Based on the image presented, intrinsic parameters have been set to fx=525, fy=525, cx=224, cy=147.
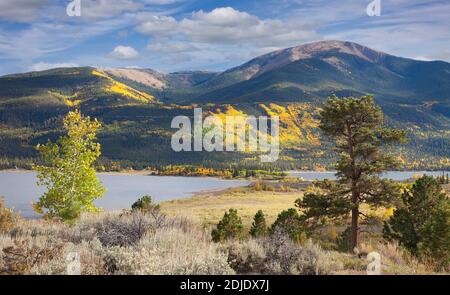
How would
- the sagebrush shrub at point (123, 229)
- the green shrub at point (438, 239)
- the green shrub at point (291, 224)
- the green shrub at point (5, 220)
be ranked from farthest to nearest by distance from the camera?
the green shrub at point (291, 224), the green shrub at point (438, 239), the green shrub at point (5, 220), the sagebrush shrub at point (123, 229)

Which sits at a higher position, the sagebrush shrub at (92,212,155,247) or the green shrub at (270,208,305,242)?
the sagebrush shrub at (92,212,155,247)

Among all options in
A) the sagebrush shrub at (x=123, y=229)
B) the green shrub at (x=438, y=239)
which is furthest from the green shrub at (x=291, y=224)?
the sagebrush shrub at (x=123, y=229)

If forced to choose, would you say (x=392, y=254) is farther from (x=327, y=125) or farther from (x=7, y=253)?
(x=327, y=125)

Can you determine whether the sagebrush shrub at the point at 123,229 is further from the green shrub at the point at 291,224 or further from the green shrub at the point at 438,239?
the green shrub at the point at 291,224

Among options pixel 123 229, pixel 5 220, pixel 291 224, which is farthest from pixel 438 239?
pixel 5 220

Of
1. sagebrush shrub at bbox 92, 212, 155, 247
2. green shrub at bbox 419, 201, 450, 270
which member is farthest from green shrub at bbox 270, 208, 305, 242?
sagebrush shrub at bbox 92, 212, 155, 247

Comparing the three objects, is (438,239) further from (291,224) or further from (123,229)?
(123,229)

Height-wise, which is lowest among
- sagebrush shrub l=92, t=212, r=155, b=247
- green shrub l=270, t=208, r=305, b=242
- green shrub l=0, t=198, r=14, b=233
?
green shrub l=270, t=208, r=305, b=242

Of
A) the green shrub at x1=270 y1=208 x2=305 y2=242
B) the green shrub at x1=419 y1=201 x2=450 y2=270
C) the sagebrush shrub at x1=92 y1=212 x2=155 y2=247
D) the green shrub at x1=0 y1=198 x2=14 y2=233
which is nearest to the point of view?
the sagebrush shrub at x1=92 y1=212 x2=155 y2=247

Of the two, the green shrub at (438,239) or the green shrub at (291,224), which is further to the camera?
the green shrub at (291,224)

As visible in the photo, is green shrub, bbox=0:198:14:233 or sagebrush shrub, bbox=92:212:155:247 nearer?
sagebrush shrub, bbox=92:212:155:247

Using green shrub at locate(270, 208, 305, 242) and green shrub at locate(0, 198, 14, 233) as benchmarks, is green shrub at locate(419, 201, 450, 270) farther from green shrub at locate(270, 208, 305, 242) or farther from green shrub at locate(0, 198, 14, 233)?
green shrub at locate(0, 198, 14, 233)

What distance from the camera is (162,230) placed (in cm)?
1175
